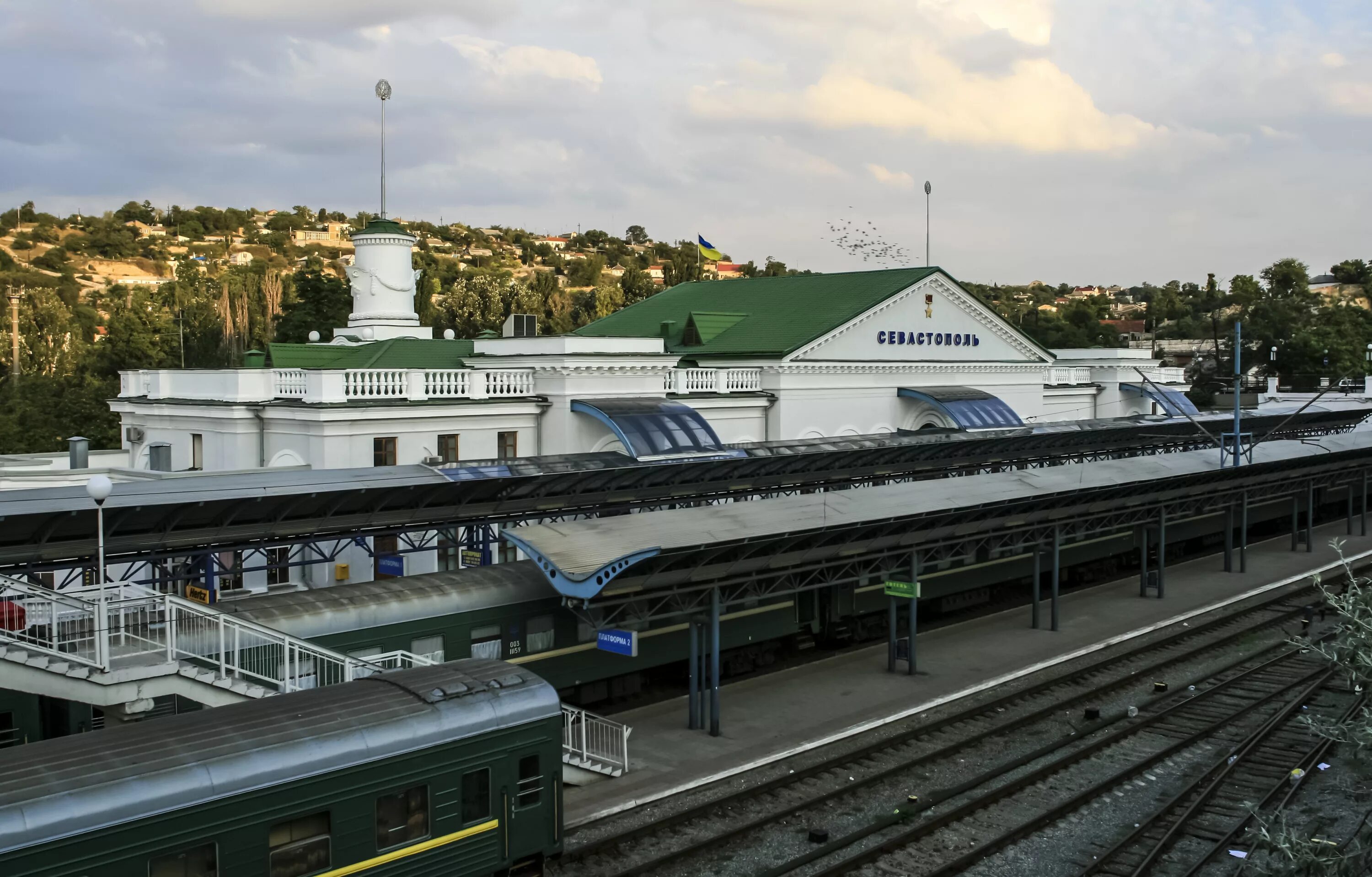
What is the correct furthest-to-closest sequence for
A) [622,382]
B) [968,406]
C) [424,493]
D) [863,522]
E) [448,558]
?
[968,406] < [622,382] < [448,558] < [863,522] < [424,493]

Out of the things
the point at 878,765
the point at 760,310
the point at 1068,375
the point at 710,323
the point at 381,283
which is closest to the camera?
the point at 878,765

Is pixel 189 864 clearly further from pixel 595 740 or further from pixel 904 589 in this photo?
pixel 904 589

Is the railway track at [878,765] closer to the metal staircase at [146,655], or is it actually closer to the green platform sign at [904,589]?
the green platform sign at [904,589]

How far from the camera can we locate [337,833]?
1320 centimetres

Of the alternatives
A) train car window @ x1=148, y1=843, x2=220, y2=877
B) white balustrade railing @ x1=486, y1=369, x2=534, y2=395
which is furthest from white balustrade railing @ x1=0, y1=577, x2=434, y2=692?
white balustrade railing @ x1=486, y1=369, x2=534, y2=395

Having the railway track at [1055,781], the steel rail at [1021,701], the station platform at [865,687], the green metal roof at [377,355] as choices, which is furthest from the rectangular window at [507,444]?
the railway track at [1055,781]

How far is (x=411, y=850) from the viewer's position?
13969 mm

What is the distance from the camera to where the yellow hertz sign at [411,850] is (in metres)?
13.3

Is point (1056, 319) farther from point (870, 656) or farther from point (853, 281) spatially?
point (870, 656)

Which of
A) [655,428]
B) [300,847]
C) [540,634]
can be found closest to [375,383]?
[655,428]

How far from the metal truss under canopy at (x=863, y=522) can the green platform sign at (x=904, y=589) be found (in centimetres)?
80

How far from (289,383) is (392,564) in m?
10.3

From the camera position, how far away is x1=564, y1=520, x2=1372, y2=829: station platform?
2119 cm

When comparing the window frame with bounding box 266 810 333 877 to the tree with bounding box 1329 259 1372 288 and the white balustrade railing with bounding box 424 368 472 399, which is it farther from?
the tree with bounding box 1329 259 1372 288
